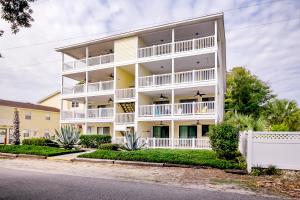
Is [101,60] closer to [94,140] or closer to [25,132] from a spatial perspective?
[94,140]

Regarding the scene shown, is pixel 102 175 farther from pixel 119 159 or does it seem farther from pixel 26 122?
pixel 26 122

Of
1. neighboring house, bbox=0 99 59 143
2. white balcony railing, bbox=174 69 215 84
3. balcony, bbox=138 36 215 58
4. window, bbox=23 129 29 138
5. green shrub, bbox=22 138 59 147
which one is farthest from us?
window, bbox=23 129 29 138

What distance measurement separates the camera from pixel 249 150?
34.4 feet

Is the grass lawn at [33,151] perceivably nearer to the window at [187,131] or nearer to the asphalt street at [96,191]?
the asphalt street at [96,191]

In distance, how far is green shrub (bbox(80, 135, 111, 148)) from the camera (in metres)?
22.4

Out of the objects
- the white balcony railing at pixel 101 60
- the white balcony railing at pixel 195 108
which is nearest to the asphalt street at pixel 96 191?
the white balcony railing at pixel 195 108

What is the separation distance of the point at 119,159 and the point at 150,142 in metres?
8.22

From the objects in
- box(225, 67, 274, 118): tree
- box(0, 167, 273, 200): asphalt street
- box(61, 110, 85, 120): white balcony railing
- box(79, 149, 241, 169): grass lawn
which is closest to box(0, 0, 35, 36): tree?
box(0, 167, 273, 200): asphalt street

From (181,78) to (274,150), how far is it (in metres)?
12.4

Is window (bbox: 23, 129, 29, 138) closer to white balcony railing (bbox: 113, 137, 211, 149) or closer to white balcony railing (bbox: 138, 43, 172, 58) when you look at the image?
white balcony railing (bbox: 113, 137, 211, 149)

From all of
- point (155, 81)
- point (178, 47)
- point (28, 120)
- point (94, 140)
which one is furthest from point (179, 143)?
point (28, 120)

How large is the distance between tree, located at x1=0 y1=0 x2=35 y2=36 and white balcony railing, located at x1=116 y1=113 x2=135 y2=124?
53.7 feet

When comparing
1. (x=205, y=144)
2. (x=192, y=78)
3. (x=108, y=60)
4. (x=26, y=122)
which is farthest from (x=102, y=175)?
(x=26, y=122)

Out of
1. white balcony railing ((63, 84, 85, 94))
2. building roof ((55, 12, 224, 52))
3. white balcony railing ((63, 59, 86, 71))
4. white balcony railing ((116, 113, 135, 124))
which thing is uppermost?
building roof ((55, 12, 224, 52))
